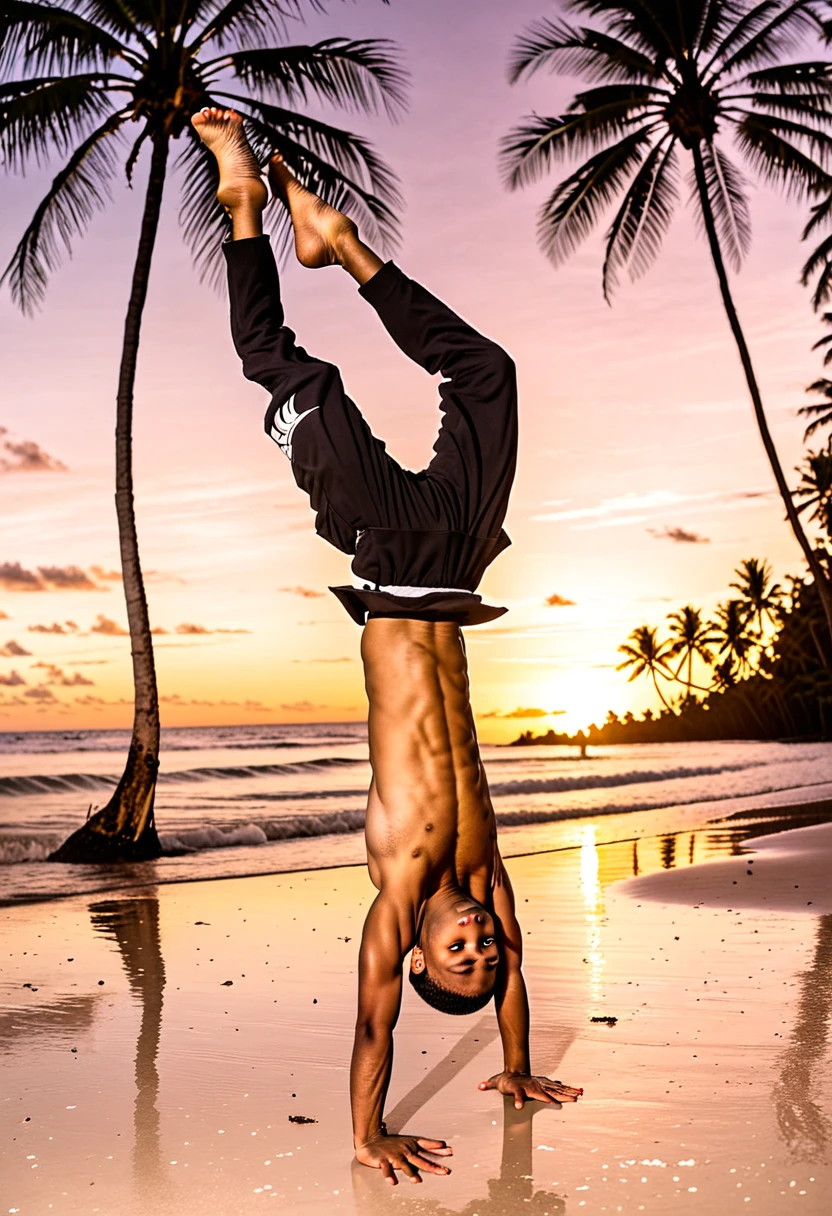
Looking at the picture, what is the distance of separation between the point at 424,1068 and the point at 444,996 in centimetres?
106

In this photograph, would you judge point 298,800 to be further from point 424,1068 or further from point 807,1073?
point 807,1073

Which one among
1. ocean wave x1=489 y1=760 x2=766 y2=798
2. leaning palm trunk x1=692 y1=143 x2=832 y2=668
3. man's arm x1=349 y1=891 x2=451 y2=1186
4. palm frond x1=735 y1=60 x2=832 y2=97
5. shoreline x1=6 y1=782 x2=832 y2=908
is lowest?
man's arm x1=349 y1=891 x2=451 y2=1186

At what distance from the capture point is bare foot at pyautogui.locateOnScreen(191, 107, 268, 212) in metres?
3.73

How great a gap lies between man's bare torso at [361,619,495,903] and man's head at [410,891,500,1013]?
3.8 inches

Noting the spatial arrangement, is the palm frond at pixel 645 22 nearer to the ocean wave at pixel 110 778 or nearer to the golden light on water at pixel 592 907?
the golden light on water at pixel 592 907

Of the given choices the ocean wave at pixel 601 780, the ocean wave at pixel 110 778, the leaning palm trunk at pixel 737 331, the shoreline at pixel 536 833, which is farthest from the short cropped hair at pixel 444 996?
the ocean wave at pixel 110 778

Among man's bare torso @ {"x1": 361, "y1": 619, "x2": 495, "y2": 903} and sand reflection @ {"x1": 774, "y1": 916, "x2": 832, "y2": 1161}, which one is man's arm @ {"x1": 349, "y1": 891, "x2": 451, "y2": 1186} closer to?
man's bare torso @ {"x1": 361, "y1": 619, "x2": 495, "y2": 903}

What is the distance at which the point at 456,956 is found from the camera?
350 centimetres

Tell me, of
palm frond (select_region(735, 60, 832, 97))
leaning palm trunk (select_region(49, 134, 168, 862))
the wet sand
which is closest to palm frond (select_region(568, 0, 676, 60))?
palm frond (select_region(735, 60, 832, 97))

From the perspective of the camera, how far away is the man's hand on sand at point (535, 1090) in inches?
153

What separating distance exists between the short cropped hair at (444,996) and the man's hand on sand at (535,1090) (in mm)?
505

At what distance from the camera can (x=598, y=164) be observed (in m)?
20.5

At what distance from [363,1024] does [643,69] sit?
19.5 m

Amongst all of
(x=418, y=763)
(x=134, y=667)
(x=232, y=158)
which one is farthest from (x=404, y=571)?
(x=134, y=667)
